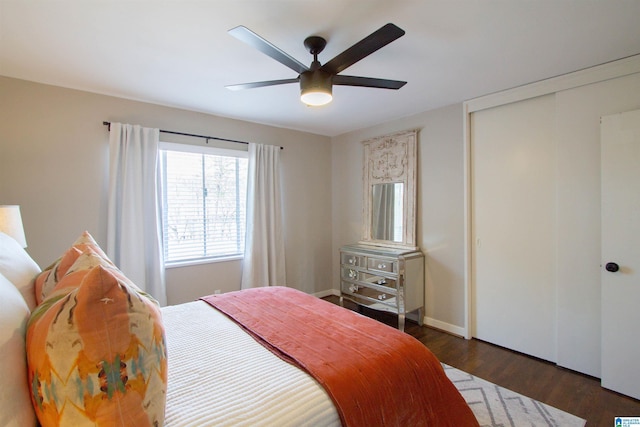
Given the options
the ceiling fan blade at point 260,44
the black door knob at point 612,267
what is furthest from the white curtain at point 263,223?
the black door knob at point 612,267

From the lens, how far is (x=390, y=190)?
3859 mm

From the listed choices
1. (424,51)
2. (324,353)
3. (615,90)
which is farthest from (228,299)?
(615,90)

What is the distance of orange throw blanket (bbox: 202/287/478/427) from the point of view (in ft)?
3.94

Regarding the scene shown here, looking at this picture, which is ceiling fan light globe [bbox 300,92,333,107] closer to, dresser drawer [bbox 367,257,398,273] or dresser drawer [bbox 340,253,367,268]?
dresser drawer [bbox 367,257,398,273]

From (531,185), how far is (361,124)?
219 centimetres

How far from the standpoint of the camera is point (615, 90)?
2.31 meters

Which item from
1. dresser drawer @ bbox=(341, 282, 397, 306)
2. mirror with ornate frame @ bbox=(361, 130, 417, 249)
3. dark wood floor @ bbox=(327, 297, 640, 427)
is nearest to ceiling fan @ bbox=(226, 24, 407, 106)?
mirror with ornate frame @ bbox=(361, 130, 417, 249)

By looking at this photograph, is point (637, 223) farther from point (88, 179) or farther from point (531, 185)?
point (88, 179)

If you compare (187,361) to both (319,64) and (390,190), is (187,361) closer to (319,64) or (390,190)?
(319,64)

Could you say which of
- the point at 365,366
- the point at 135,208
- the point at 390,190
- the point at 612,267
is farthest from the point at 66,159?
the point at 612,267

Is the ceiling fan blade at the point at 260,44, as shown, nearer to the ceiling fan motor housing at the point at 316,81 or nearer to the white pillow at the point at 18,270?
the ceiling fan motor housing at the point at 316,81

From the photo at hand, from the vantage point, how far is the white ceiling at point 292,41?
66.2 inches

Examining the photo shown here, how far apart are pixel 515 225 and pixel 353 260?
1.84 m

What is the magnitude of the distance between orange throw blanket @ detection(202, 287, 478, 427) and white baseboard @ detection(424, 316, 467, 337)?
1899mm
